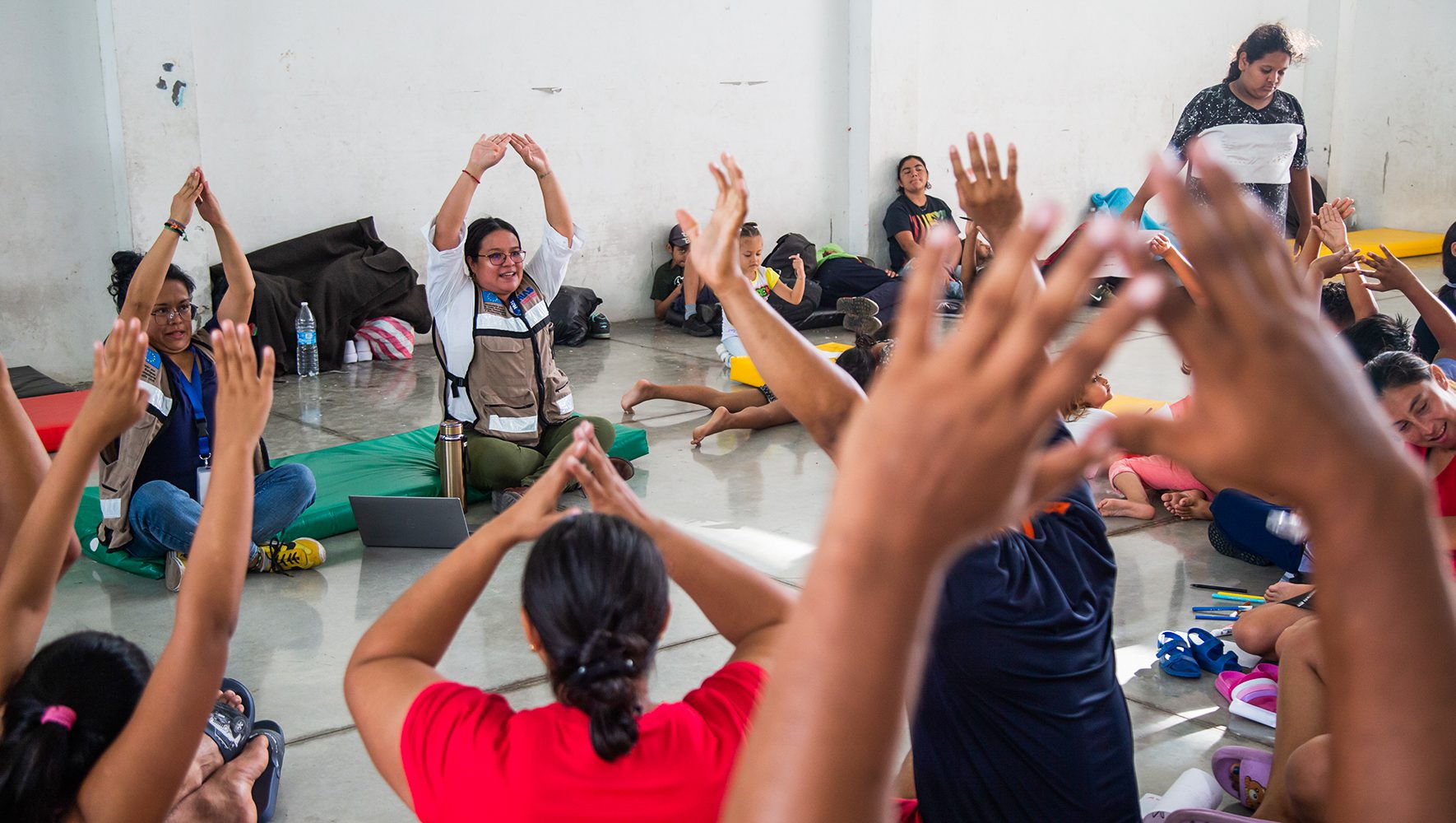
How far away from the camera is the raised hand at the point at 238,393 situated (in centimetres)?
164

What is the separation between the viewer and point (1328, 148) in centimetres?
1353

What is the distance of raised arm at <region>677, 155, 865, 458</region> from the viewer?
1.69 m

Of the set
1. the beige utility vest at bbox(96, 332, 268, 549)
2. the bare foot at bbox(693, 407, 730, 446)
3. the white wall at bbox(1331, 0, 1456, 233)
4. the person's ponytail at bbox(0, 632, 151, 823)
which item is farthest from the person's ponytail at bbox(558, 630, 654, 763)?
the white wall at bbox(1331, 0, 1456, 233)

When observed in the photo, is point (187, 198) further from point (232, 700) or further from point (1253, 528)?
point (1253, 528)

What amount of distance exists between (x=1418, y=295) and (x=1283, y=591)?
4.27 feet

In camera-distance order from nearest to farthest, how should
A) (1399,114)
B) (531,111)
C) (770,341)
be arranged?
1. (770,341)
2. (531,111)
3. (1399,114)

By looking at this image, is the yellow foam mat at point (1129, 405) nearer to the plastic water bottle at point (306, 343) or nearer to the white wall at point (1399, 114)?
the plastic water bottle at point (306, 343)

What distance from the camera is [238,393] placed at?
1640 mm

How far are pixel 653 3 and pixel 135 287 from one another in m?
6.46

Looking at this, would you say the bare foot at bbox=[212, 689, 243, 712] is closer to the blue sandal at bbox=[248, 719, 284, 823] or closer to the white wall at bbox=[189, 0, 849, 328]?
the blue sandal at bbox=[248, 719, 284, 823]

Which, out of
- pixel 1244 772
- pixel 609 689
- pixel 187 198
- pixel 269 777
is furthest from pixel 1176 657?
pixel 187 198

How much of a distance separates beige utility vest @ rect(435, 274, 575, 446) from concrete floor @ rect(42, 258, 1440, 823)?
42 cm

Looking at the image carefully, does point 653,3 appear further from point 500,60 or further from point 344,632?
point 344,632

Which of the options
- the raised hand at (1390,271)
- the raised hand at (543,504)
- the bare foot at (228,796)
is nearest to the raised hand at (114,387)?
the raised hand at (543,504)
